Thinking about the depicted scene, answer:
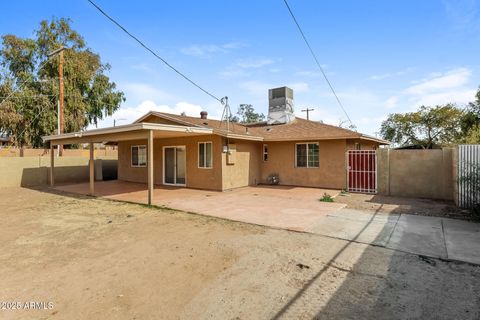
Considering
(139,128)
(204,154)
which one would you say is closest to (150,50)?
(139,128)

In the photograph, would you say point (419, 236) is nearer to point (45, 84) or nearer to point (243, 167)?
point (243, 167)

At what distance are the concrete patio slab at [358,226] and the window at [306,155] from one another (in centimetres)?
524

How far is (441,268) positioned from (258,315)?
296cm

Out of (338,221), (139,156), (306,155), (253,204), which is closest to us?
(338,221)

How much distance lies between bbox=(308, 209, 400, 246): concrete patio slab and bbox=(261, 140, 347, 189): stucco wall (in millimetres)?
4614

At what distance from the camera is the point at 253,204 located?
876cm

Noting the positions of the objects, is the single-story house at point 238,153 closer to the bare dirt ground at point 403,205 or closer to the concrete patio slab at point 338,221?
the concrete patio slab at point 338,221

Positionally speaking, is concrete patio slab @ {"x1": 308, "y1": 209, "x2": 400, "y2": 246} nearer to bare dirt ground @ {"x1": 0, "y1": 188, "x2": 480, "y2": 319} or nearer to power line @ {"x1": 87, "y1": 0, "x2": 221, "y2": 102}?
bare dirt ground @ {"x1": 0, "y1": 188, "x2": 480, "y2": 319}

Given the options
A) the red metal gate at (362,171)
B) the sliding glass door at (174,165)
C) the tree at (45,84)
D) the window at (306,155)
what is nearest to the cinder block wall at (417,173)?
the red metal gate at (362,171)

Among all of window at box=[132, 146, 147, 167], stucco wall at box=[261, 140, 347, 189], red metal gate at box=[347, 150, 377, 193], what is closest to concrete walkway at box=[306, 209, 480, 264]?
red metal gate at box=[347, 150, 377, 193]

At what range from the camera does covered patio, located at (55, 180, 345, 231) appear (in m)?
6.82

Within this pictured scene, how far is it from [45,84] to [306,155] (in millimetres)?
23952

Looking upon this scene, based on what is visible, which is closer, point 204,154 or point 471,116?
point 204,154

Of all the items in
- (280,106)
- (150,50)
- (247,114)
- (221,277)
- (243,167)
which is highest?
(247,114)
